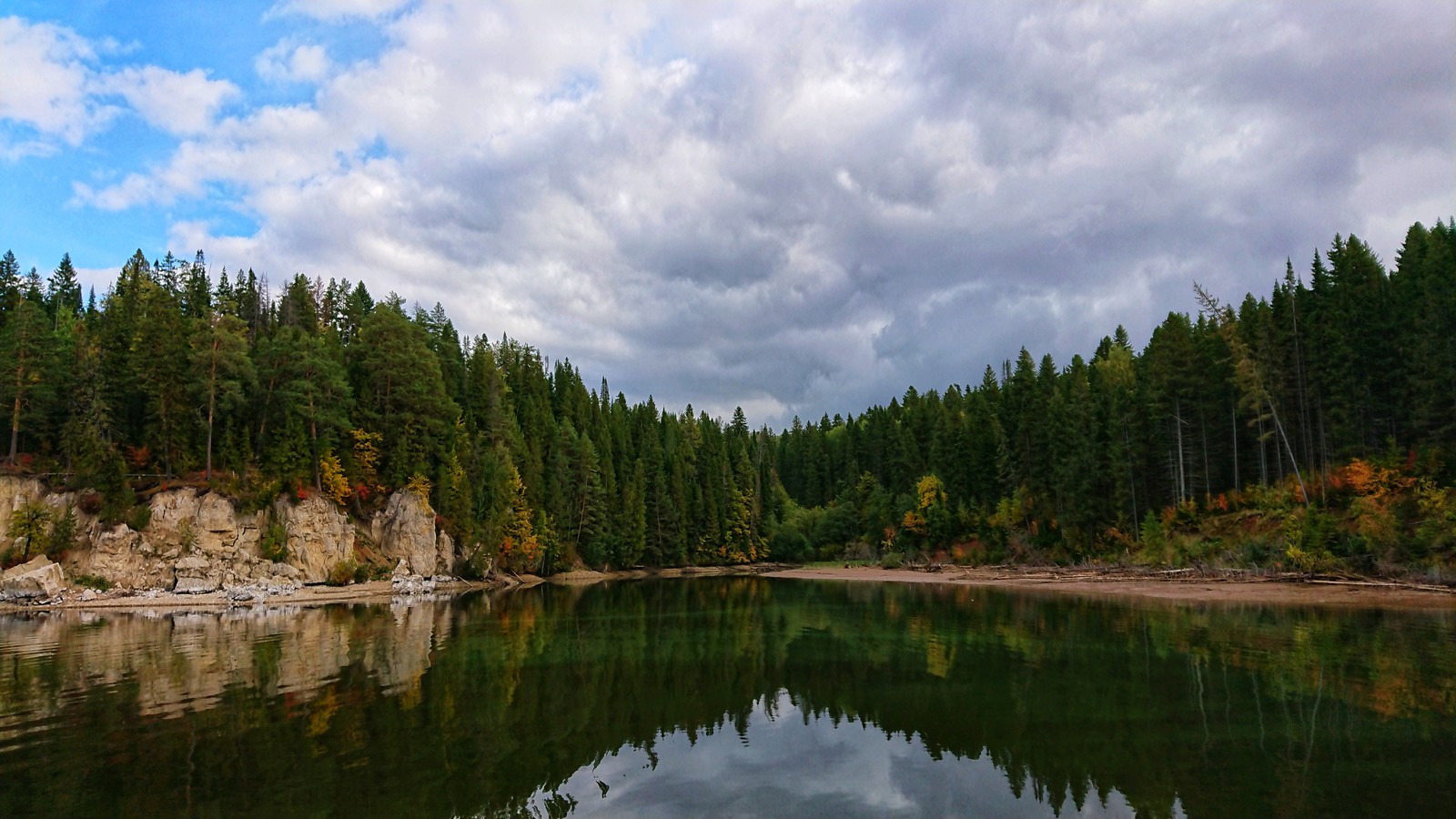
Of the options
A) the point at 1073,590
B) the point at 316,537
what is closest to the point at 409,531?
the point at 316,537

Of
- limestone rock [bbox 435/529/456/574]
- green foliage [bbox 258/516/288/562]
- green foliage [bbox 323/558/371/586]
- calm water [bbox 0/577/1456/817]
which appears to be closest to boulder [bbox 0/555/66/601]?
green foliage [bbox 258/516/288/562]

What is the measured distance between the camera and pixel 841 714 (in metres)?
19.4

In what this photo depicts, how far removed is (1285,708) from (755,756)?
1250cm

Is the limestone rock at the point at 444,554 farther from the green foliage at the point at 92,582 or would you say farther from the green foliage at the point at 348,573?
the green foliage at the point at 92,582

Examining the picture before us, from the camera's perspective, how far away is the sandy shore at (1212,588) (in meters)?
38.4

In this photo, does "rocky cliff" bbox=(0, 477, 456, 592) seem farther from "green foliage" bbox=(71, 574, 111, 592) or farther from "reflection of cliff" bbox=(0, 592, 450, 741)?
"reflection of cliff" bbox=(0, 592, 450, 741)

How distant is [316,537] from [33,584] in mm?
17316

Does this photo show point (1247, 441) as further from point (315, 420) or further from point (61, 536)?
point (61, 536)

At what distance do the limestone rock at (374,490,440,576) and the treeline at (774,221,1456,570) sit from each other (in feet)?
192

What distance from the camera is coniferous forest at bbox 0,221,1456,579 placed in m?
52.2

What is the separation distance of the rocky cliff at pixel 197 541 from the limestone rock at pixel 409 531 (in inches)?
149

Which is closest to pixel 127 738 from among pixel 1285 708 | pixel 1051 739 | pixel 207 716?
pixel 207 716

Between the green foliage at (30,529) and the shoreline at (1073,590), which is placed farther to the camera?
the green foliage at (30,529)

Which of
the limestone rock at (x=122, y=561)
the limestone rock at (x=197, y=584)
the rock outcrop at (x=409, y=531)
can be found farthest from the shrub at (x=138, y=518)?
the rock outcrop at (x=409, y=531)
